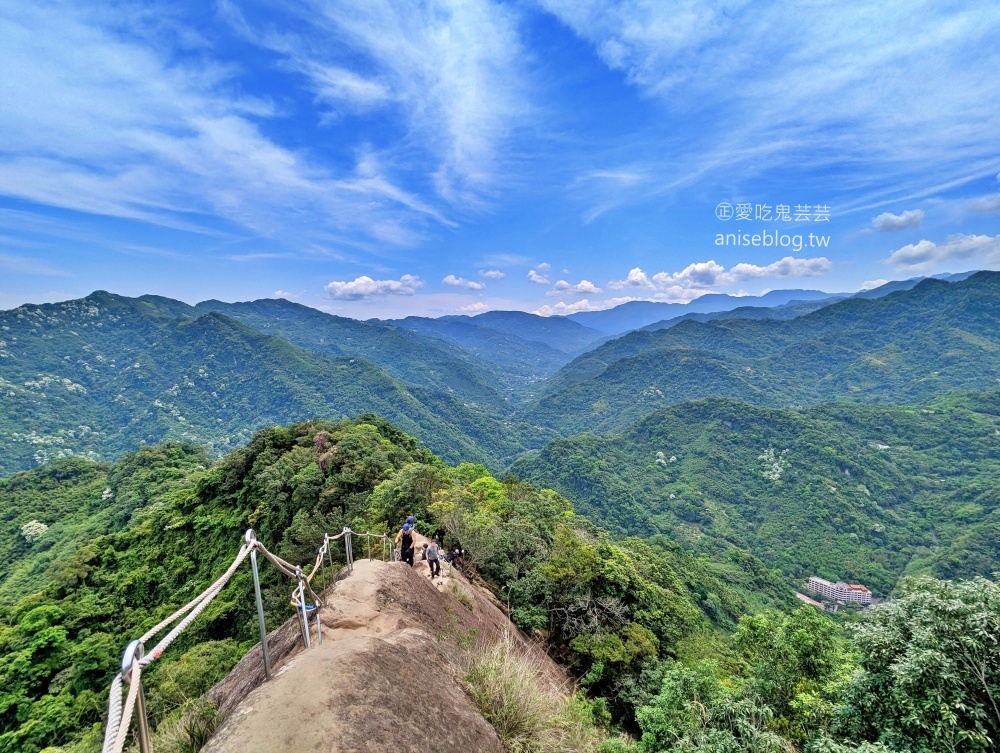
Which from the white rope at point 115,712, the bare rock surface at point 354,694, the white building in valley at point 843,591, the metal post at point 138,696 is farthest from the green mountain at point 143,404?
the white rope at point 115,712

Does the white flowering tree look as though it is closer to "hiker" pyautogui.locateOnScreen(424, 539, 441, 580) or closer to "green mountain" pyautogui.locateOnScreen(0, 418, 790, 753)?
"green mountain" pyautogui.locateOnScreen(0, 418, 790, 753)

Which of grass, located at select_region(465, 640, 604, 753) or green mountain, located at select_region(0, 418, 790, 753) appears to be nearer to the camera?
grass, located at select_region(465, 640, 604, 753)

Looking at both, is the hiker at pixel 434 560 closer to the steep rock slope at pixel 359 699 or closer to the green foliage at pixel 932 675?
the steep rock slope at pixel 359 699

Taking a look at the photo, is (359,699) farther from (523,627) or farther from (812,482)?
(812,482)

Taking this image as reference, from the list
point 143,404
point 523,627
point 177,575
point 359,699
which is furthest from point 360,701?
point 143,404

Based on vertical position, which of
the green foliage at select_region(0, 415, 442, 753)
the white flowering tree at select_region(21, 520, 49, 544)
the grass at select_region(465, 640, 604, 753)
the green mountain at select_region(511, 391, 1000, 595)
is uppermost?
the grass at select_region(465, 640, 604, 753)

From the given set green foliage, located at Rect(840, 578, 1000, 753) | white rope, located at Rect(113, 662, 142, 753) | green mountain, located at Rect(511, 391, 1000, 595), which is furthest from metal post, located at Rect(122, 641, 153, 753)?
green mountain, located at Rect(511, 391, 1000, 595)
